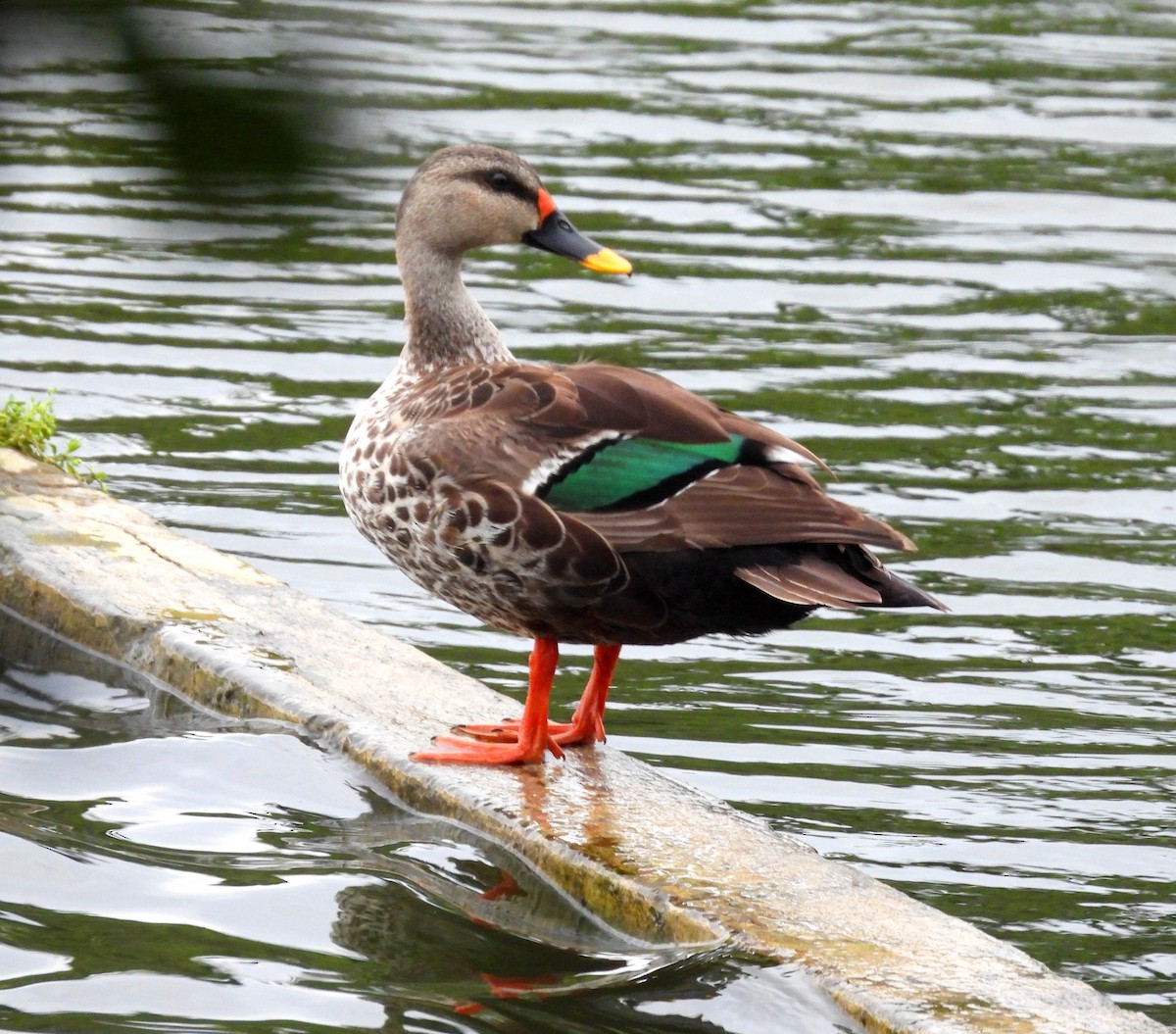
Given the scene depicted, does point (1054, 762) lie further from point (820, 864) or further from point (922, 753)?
point (820, 864)

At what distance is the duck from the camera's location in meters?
Result: 4.18

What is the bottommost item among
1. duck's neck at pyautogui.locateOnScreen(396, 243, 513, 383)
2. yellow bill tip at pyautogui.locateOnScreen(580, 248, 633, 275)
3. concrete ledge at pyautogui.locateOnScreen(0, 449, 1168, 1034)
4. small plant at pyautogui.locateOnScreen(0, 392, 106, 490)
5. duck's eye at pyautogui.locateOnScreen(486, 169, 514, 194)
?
concrete ledge at pyautogui.locateOnScreen(0, 449, 1168, 1034)

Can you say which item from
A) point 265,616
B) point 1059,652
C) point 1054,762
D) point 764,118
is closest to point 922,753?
point 1054,762

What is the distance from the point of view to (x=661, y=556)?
13.9 ft

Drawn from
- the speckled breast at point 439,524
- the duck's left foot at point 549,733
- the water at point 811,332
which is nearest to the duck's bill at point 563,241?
the water at point 811,332

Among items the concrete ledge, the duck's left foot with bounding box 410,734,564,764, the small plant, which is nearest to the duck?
the duck's left foot with bounding box 410,734,564,764

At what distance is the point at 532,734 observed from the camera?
181 inches

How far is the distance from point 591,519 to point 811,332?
525 centimetres

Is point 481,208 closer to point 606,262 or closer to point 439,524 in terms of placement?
point 606,262

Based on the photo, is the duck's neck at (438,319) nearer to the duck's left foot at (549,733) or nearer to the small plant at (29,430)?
the duck's left foot at (549,733)

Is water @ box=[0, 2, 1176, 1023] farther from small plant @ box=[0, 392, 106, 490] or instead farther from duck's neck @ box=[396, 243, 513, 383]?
small plant @ box=[0, 392, 106, 490]

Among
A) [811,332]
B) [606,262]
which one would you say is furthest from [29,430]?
[811,332]

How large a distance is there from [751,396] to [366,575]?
7.35 ft

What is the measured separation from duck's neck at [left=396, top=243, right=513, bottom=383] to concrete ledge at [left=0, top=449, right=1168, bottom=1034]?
83 centimetres
